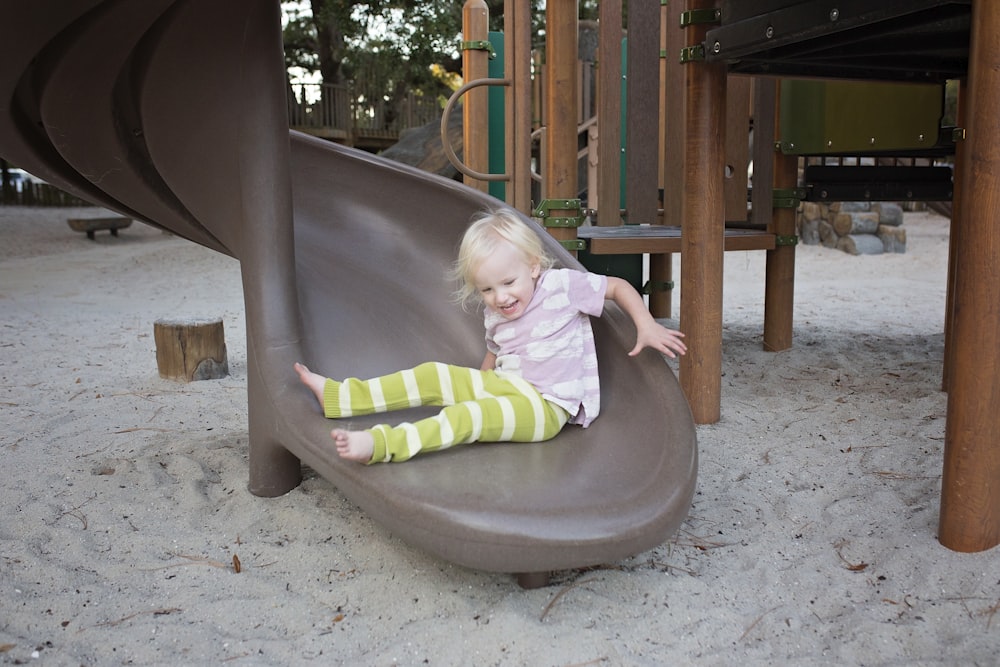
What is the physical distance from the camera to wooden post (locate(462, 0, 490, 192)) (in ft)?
14.5

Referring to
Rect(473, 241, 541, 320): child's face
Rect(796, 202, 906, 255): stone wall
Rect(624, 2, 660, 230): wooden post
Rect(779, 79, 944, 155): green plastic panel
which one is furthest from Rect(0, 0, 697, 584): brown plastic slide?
Rect(796, 202, 906, 255): stone wall

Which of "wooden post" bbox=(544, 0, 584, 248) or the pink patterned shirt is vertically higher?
"wooden post" bbox=(544, 0, 584, 248)

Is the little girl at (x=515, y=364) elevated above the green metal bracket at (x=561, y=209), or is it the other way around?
the green metal bracket at (x=561, y=209)

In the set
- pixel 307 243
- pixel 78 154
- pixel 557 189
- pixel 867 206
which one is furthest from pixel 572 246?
pixel 867 206

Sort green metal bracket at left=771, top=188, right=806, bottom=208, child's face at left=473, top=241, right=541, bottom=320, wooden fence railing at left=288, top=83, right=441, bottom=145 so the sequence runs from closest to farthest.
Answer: child's face at left=473, top=241, right=541, bottom=320 < green metal bracket at left=771, top=188, right=806, bottom=208 < wooden fence railing at left=288, top=83, right=441, bottom=145

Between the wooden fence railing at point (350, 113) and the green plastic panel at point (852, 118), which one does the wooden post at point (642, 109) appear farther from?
the wooden fence railing at point (350, 113)

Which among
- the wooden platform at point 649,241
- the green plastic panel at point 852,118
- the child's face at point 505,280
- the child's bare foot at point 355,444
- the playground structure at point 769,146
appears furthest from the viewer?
the green plastic panel at point 852,118

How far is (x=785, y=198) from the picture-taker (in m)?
4.08

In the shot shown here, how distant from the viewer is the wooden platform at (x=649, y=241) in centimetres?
360

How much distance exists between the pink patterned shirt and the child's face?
5cm

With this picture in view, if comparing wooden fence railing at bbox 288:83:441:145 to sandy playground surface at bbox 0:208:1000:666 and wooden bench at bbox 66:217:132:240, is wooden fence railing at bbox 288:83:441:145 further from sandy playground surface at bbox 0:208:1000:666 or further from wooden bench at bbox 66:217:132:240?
sandy playground surface at bbox 0:208:1000:666

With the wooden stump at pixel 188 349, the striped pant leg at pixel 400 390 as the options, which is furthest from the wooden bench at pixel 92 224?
the striped pant leg at pixel 400 390

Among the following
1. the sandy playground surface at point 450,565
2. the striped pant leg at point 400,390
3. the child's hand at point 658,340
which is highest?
the child's hand at point 658,340

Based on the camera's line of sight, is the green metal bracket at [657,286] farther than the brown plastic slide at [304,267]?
Yes
